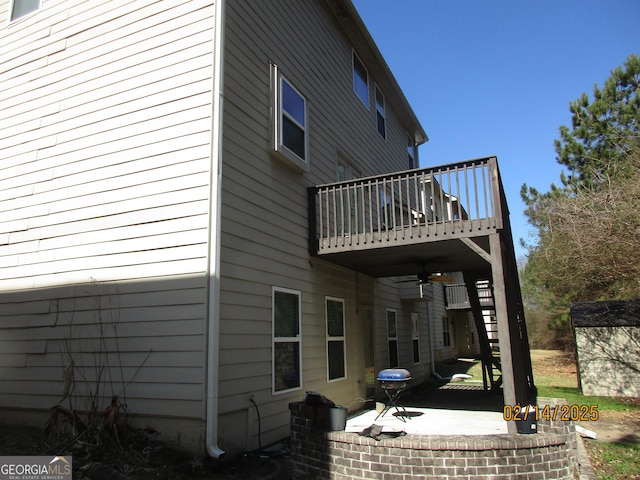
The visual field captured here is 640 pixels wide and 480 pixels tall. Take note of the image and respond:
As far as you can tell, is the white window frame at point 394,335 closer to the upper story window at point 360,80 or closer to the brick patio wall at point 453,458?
the upper story window at point 360,80

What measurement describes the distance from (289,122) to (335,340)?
3881 millimetres

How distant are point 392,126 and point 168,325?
1039 cm

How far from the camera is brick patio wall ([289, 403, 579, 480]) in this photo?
3604 millimetres

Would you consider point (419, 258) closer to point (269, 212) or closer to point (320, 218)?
point (320, 218)

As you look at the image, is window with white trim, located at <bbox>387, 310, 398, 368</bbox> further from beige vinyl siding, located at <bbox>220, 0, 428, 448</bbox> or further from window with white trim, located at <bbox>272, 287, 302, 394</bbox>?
window with white trim, located at <bbox>272, 287, 302, 394</bbox>

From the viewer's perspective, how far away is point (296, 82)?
774 centimetres

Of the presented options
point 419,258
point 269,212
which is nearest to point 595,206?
point 419,258

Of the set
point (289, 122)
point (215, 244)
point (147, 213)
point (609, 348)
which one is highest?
point (289, 122)

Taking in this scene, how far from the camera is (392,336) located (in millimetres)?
11328

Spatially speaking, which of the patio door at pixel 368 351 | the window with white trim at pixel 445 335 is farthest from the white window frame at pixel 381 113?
the window with white trim at pixel 445 335

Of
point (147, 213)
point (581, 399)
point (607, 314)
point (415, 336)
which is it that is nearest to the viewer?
point (147, 213)

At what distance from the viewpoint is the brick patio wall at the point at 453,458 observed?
11.8 feet

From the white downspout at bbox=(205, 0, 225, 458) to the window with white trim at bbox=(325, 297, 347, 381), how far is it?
324 cm

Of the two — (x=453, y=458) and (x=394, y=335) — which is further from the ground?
(x=394, y=335)
